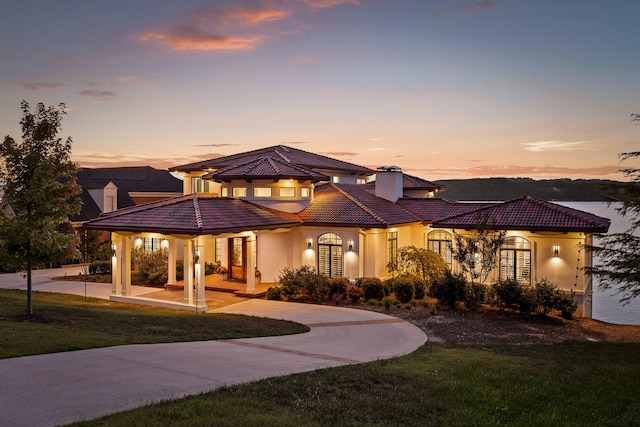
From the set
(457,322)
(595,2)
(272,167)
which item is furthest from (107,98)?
(595,2)

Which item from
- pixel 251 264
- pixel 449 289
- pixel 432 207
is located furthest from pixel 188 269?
pixel 432 207

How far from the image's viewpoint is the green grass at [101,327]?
10.2 metres

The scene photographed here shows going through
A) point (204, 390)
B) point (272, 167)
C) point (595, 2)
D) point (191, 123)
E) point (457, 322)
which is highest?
point (595, 2)

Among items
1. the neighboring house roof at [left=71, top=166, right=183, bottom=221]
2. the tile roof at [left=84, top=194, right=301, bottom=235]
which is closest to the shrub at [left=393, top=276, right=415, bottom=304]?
the tile roof at [left=84, top=194, right=301, bottom=235]

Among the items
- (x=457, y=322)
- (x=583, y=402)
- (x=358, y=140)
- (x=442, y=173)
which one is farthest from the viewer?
(x=442, y=173)

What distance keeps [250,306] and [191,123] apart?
18347 millimetres

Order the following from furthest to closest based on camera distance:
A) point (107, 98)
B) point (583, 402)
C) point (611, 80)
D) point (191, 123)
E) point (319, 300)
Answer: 1. point (191, 123)
2. point (107, 98)
3. point (611, 80)
4. point (319, 300)
5. point (583, 402)

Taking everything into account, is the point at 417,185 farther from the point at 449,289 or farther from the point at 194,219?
the point at 194,219

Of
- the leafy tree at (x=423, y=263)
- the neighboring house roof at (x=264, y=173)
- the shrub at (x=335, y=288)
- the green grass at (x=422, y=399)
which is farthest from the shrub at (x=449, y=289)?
the neighboring house roof at (x=264, y=173)

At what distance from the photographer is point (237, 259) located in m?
23.7

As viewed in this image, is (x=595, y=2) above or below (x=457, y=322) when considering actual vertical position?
above

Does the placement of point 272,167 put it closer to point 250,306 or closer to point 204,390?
point 250,306

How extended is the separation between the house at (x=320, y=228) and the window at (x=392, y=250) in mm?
99

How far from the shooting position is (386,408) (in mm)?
6660
